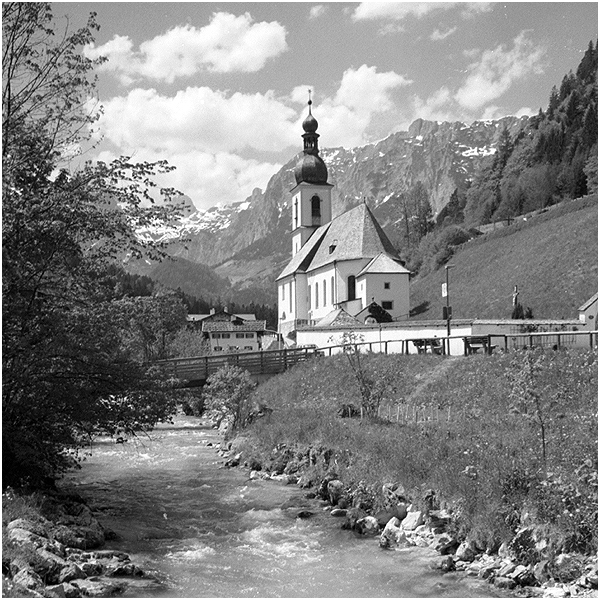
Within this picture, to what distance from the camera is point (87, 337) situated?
14086 millimetres

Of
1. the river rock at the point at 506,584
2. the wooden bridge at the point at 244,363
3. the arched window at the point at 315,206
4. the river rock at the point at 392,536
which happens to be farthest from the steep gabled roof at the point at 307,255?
the river rock at the point at 506,584

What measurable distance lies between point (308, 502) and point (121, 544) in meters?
5.09

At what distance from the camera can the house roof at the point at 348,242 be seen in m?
60.7

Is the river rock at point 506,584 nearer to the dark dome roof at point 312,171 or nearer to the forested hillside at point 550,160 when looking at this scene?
the forested hillside at point 550,160

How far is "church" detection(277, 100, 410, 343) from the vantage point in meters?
54.5

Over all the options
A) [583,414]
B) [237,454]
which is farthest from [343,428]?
[583,414]

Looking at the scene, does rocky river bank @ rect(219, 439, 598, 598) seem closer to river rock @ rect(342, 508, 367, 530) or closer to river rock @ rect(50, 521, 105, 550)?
river rock @ rect(342, 508, 367, 530)

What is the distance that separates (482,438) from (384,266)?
4007 cm

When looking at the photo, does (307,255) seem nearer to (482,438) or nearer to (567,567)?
(482,438)

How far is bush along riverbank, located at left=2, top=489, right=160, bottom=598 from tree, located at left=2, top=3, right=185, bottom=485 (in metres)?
1.55

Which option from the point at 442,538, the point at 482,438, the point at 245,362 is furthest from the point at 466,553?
the point at 245,362

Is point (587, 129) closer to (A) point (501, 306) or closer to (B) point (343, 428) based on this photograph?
(A) point (501, 306)

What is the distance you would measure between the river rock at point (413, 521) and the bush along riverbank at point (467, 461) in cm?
2

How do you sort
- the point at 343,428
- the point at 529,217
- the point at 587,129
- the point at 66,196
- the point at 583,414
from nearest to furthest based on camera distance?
the point at 66,196
the point at 583,414
the point at 343,428
the point at 529,217
the point at 587,129
